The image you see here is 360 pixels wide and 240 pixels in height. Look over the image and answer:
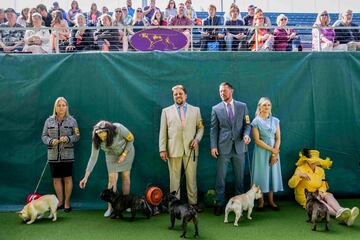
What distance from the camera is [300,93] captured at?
7047mm

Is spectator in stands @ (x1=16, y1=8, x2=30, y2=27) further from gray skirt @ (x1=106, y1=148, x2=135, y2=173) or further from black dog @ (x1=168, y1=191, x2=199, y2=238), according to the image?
black dog @ (x1=168, y1=191, x2=199, y2=238)

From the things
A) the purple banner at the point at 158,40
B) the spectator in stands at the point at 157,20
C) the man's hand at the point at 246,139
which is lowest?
the man's hand at the point at 246,139

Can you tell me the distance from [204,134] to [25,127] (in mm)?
2910

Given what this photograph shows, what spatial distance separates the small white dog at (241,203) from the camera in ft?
18.2

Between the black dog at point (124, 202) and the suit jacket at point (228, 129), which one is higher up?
the suit jacket at point (228, 129)

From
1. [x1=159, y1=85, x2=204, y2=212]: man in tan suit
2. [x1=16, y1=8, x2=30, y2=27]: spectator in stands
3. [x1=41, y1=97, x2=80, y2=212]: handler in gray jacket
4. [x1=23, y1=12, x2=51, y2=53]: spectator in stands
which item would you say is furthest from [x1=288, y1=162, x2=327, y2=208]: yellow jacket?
[x1=16, y1=8, x2=30, y2=27]: spectator in stands

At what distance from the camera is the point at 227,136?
605cm

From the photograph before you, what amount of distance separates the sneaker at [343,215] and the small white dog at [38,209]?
384cm

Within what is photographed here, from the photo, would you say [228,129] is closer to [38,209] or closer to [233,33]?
[38,209]

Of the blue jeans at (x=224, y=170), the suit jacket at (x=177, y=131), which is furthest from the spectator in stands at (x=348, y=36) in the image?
the suit jacket at (x=177, y=131)

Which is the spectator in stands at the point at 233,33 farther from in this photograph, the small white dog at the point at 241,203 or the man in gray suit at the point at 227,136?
the small white dog at the point at 241,203

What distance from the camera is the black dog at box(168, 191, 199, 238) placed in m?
4.99

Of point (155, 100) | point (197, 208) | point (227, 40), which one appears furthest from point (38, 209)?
point (227, 40)

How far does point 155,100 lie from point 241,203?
88.3 inches
